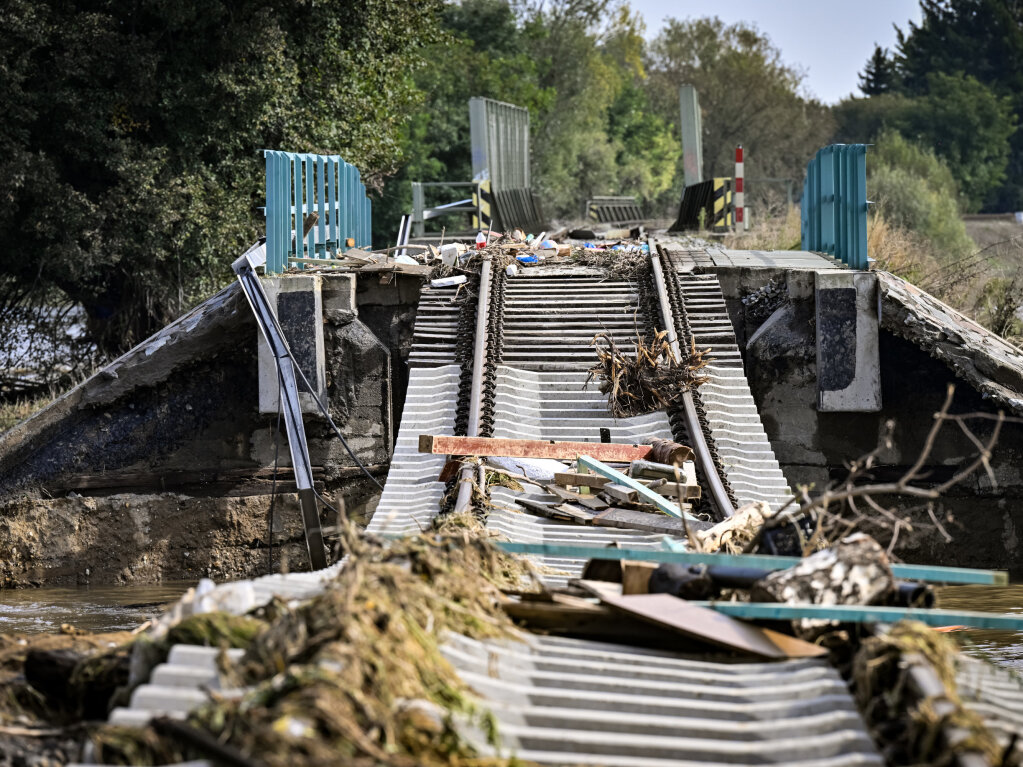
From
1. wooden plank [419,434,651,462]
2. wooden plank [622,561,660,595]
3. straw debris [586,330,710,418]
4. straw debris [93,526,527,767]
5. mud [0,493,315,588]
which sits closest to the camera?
straw debris [93,526,527,767]

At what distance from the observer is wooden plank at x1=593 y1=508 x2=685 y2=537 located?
6.89 m

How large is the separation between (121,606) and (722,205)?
12.0 metres

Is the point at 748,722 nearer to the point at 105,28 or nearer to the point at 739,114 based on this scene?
the point at 105,28

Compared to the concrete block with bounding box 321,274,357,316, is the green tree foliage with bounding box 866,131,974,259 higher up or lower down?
higher up

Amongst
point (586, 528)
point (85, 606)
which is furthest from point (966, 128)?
point (586, 528)

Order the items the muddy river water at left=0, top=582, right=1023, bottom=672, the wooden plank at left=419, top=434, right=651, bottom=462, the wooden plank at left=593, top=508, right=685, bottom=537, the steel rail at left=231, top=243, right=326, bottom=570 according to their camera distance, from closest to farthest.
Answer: the wooden plank at left=593, top=508, right=685, bottom=537 < the wooden plank at left=419, top=434, right=651, bottom=462 < the muddy river water at left=0, top=582, right=1023, bottom=672 < the steel rail at left=231, top=243, right=326, bottom=570

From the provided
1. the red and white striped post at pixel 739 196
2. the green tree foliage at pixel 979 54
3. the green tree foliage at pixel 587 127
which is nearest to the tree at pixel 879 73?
the green tree foliage at pixel 979 54

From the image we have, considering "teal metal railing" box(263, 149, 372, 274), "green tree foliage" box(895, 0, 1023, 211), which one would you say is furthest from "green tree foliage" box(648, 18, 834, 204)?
"teal metal railing" box(263, 149, 372, 274)

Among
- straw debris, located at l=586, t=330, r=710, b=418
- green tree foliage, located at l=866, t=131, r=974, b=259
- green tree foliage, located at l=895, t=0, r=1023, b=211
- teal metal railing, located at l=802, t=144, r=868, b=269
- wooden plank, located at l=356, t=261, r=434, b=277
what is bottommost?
straw debris, located at l=586, t=330, r=710, b=418

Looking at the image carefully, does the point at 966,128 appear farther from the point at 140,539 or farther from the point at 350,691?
the point at 350,691

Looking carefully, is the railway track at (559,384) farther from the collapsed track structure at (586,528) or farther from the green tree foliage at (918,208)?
the green tree foliage at (918,208)

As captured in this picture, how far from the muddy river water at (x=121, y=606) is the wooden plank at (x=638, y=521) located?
2.54 metres

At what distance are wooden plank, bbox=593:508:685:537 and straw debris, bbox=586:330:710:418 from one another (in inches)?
75.4

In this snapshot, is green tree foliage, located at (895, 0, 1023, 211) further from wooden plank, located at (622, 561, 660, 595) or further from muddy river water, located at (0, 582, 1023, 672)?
wooden plank, located at (622, 561, 660, 595)
